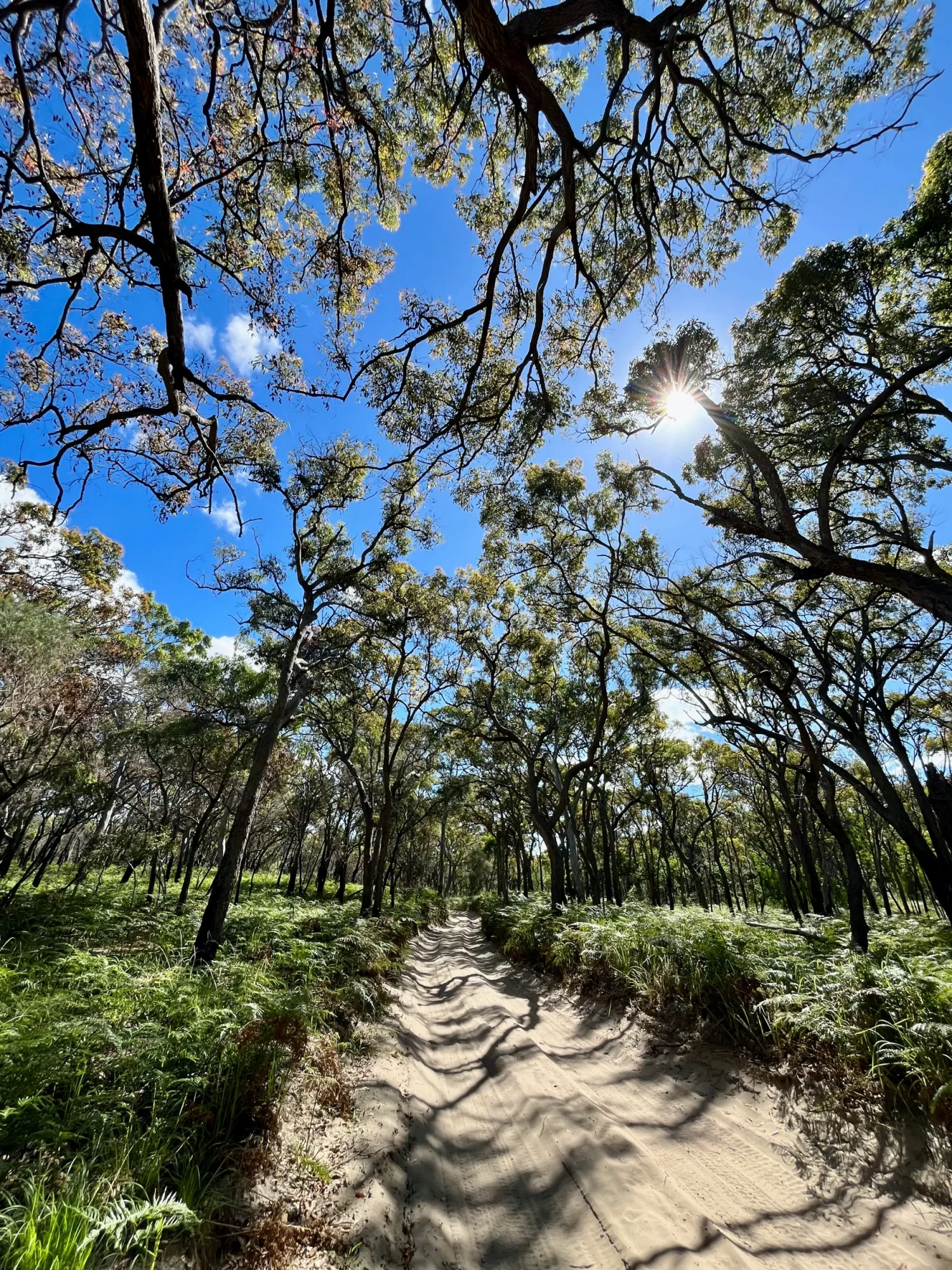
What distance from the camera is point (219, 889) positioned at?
7859mm

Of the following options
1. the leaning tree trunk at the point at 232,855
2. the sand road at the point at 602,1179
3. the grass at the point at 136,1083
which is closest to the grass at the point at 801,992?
the sand road at the point at 602,1179

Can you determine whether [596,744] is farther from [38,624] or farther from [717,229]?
[38,624]

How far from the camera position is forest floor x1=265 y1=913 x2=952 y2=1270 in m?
2.94

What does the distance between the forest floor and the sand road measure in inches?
0.5

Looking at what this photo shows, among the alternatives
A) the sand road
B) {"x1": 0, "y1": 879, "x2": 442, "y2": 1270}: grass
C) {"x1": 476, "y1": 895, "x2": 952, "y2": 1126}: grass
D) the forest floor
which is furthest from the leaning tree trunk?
{"x1": 476, "y1": 895, "x2": 952, "y2": 1126}: grass

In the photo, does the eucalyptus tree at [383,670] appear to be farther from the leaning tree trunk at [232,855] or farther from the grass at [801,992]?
the grass at [801,992]

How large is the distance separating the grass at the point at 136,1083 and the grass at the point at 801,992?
4019 mm

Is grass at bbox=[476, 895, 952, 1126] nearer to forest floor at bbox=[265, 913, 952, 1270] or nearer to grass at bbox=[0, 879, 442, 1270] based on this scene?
forest floor at bbox=[265, 913, 952, 1270]

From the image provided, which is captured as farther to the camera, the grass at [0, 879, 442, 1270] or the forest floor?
the forest floor

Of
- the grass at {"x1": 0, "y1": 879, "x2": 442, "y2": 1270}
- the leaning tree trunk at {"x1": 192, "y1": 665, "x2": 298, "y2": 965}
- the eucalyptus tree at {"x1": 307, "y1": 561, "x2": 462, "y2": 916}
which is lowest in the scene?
the grass at {"x1": 0, "y1": 879, "x2": 442, "y2": 1270}

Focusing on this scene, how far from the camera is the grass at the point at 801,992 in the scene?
4.02m

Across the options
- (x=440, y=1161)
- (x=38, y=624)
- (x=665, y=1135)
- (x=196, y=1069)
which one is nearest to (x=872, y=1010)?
(x=665, y=1135)

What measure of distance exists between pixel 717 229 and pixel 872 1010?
32.3 feet

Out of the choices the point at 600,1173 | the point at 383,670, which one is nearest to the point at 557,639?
the point at 383,670
